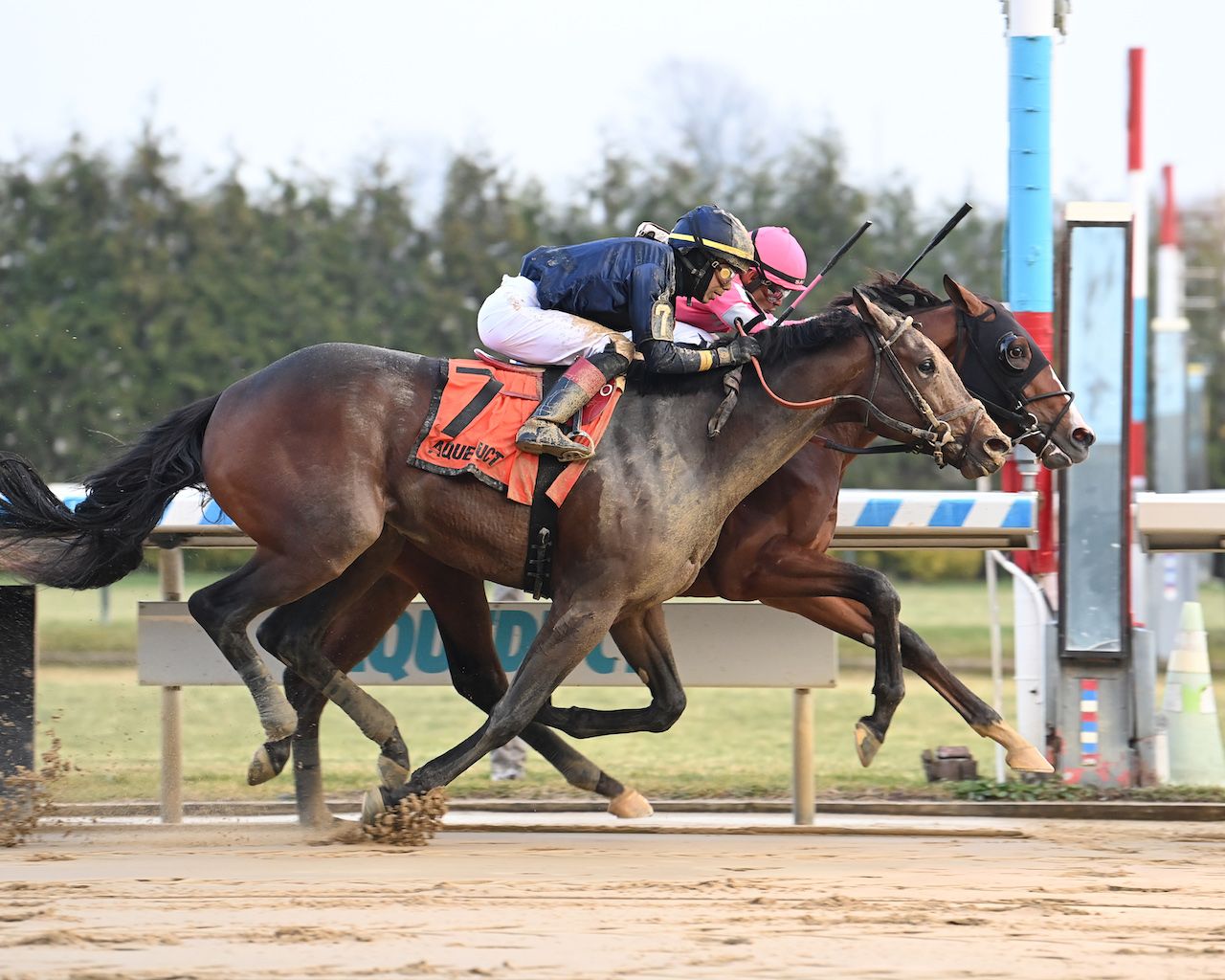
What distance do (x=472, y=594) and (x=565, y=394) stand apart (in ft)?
3.59

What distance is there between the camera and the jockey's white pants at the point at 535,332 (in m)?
5.82

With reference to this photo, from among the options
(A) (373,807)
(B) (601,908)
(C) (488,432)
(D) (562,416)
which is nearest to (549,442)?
(D) (562,416)

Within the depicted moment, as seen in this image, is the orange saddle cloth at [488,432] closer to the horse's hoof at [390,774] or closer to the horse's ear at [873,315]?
the horse's ear at [873,315]

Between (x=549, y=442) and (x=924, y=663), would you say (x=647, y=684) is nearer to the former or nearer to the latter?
(x=924, y=663)

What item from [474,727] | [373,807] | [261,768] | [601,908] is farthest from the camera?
[474,727]

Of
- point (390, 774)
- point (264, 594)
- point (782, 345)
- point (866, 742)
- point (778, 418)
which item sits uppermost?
point (782, 345)

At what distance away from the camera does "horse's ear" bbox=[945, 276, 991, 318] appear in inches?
245

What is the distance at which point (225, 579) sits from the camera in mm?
5656

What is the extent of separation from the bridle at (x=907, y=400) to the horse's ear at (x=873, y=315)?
0.03 m

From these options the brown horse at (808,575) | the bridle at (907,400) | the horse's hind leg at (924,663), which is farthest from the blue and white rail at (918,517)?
the bridle at (907,400)

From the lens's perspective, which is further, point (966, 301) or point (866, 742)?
point (966, 301)

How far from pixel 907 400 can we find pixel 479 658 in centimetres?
185

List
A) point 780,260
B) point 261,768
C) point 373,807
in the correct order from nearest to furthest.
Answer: point 373,807 < point 261,768 < point 780,260

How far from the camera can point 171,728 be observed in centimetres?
668
